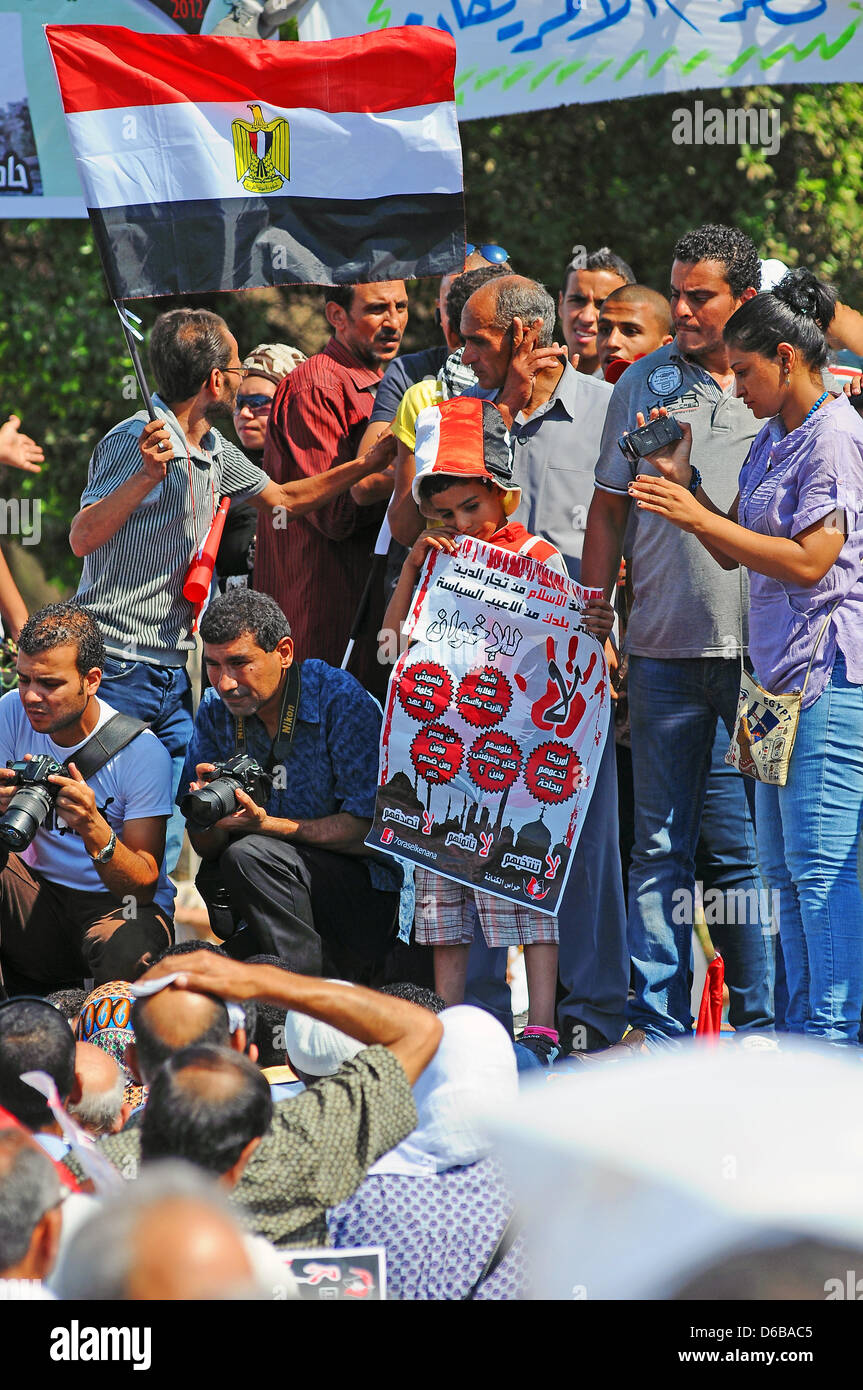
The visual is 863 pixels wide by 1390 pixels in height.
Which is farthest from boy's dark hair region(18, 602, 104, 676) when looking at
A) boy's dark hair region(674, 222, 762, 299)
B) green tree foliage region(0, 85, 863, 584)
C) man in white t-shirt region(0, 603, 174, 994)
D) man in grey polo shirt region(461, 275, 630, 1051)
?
green tree foliage region(0, 85, 863, 584)

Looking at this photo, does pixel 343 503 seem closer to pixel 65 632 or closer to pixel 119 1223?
pixel 65 632

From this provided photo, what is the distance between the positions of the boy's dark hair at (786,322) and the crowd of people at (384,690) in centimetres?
1

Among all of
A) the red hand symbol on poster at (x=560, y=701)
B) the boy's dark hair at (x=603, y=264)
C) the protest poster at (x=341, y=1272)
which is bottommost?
the protest poster at (x=341, y=1272)

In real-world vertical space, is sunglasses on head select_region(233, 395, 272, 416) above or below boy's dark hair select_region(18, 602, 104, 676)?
above

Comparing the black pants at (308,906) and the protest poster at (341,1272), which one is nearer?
the protest poster at (341,1272)

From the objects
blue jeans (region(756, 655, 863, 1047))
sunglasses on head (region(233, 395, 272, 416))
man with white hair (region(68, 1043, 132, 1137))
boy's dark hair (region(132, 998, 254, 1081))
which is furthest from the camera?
sunglasses on head (region(233, 395, 272, 416))

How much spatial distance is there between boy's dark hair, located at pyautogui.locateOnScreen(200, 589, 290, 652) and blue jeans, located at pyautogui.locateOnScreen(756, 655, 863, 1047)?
164 centimetres

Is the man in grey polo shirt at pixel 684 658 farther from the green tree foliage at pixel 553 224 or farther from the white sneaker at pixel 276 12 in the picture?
the green tree foliage at pixel 553 224

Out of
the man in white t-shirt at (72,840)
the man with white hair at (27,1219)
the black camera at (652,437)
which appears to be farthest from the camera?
the man in white t-shirt at (72,840)

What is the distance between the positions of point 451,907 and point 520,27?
3.38 metres

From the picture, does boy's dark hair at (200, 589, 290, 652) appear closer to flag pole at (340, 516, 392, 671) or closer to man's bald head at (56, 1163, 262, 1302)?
flag pole at (340, 516, 392, 671)

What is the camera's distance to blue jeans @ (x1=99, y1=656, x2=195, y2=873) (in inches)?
209

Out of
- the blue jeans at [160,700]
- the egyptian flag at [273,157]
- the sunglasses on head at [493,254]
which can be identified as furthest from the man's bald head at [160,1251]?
the sunglasses on head at [493,254]

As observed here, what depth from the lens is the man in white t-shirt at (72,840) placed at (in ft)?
16.3
